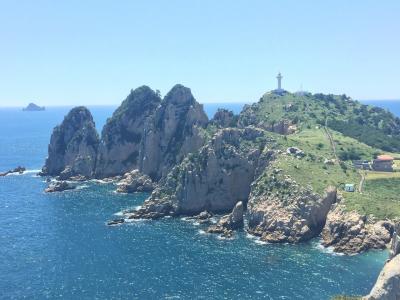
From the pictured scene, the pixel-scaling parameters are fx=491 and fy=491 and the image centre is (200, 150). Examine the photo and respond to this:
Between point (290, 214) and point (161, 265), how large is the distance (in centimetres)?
4701

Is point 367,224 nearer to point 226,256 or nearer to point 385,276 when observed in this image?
point 226,256

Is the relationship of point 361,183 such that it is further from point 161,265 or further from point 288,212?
point 161,265

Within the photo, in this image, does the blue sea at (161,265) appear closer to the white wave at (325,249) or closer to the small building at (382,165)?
the white wave at (325,249)

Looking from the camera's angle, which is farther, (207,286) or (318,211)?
(318,211)

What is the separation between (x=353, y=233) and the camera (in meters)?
146

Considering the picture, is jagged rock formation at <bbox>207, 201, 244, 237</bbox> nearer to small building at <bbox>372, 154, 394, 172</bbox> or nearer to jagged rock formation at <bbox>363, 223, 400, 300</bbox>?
small building at <bbox>372, 154, 394, 172</bbox>

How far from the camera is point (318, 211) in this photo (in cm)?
15788

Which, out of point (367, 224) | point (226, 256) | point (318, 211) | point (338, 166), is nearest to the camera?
point (226, 256)

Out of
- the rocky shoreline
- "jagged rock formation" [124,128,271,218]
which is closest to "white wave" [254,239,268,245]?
the rocky shoreline

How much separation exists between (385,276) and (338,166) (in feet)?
386

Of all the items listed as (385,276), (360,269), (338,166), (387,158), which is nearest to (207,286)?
(360,269)

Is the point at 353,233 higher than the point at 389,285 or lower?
lower

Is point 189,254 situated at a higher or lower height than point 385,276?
lower

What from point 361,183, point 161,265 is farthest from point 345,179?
point 161,265
